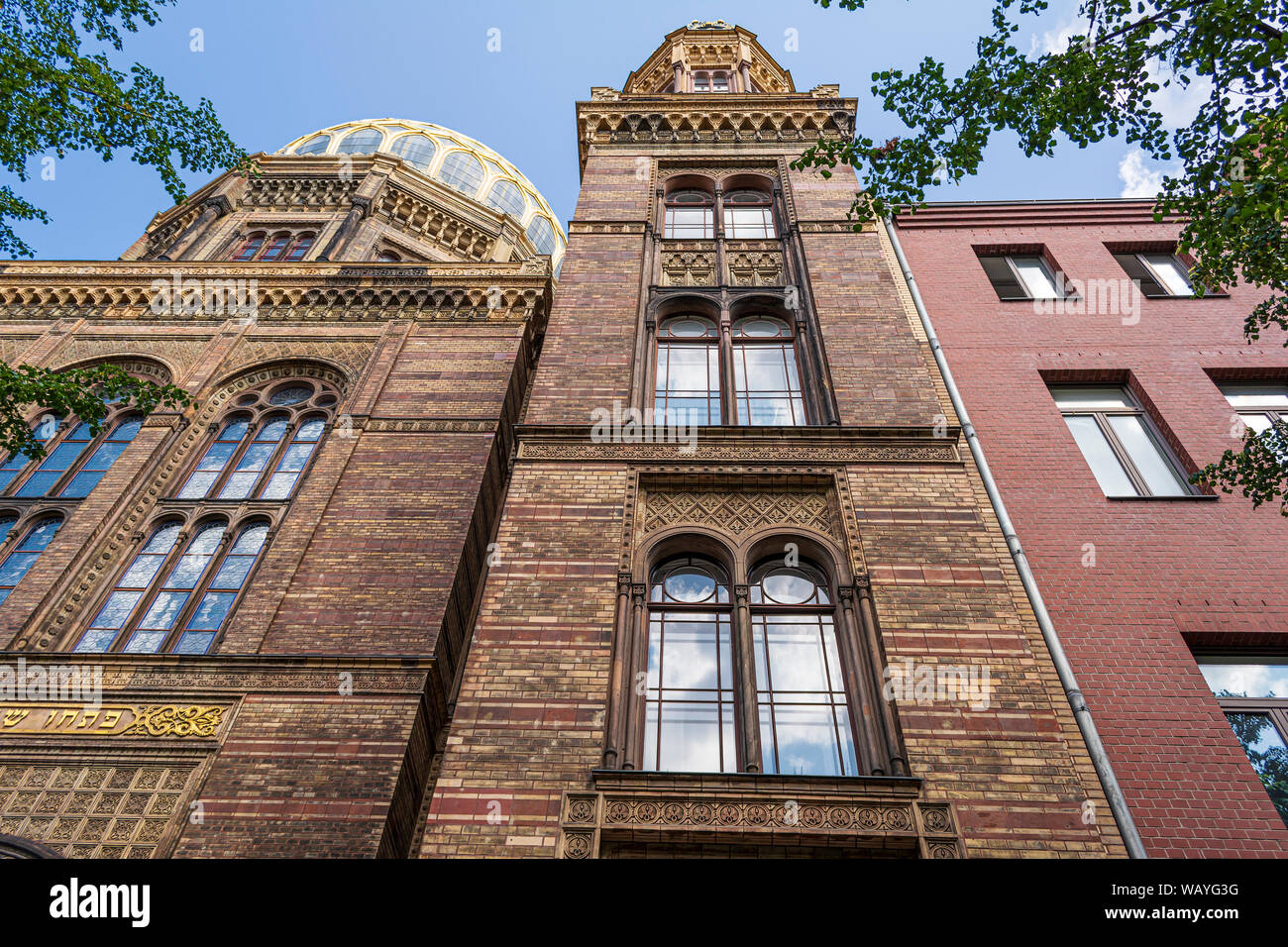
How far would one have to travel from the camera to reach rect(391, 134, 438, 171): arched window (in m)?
33.5

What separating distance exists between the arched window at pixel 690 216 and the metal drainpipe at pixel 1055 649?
4.26 meters

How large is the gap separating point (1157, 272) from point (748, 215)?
688 centimetres

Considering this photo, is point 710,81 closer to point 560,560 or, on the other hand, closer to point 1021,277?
point 1021,277

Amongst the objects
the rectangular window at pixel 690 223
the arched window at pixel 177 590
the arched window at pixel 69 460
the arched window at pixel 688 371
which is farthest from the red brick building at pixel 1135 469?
the arched window at pixel 69 460

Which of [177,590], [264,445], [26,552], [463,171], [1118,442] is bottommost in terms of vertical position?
[177,590]

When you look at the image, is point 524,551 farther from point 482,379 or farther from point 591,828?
point 482,379

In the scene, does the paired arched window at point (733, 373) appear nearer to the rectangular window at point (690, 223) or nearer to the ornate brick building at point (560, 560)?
the ornate brick building at point (560, 560)

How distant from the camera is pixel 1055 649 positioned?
866 centimetres

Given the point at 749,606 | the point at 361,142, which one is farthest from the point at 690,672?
the point at 361,142

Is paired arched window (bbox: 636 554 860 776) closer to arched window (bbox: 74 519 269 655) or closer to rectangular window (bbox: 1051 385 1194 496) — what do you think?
rectangular window (bbox: 1051 385 1194 496)

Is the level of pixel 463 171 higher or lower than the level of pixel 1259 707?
higher

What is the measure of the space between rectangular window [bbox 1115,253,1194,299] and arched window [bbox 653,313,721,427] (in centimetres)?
732

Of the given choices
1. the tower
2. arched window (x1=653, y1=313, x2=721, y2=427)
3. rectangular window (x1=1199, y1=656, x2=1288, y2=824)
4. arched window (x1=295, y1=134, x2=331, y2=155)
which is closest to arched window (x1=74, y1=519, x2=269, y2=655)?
the tower
